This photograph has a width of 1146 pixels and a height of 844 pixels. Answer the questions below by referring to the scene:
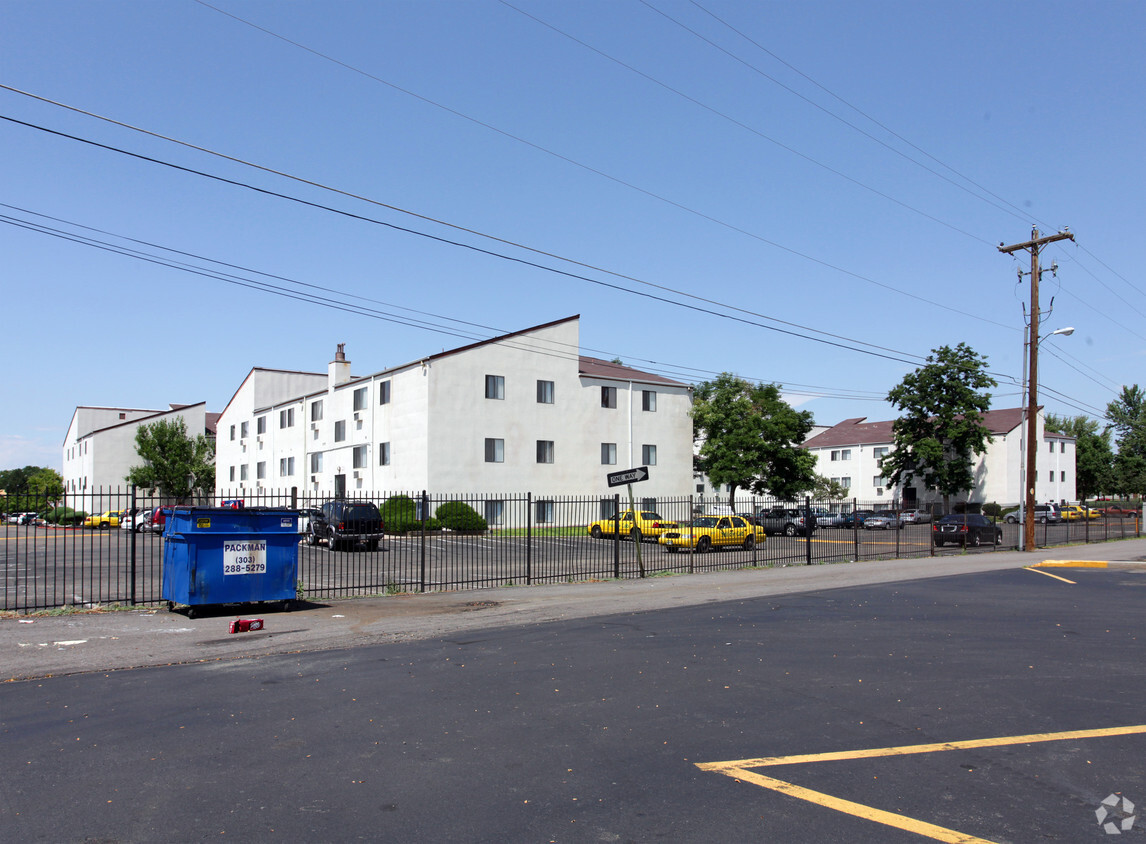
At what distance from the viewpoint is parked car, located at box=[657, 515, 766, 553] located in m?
27.8

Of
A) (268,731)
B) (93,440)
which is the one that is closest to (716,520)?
(268,731)

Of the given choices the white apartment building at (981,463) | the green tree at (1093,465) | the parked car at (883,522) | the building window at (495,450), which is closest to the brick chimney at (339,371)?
the building window at (495,450)

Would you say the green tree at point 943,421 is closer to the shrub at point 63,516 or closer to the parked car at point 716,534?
the parked car at point 716,534

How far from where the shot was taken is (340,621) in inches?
500

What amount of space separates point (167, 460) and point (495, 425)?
3756cm

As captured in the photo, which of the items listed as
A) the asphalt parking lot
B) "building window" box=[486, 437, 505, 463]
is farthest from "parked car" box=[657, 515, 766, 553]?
the asphalt parking lot

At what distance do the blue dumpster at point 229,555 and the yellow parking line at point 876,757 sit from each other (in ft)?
32.0

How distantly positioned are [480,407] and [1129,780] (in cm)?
3923

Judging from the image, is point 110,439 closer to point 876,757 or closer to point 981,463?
point 981,463

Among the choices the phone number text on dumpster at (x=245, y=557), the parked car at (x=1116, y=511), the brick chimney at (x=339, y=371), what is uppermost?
the brick chimney at (x=339, y=371)

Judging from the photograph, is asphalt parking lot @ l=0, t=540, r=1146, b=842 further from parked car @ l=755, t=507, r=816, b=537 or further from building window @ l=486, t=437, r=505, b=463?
building window @ l=486, t=437, r=505, b=463

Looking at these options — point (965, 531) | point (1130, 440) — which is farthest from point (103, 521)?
point (1130, 440)

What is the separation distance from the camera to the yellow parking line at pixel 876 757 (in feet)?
14.9

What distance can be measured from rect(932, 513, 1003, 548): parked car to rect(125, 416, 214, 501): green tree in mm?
55681
